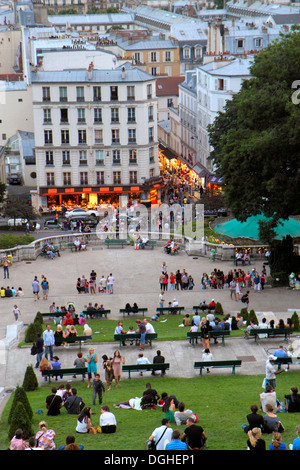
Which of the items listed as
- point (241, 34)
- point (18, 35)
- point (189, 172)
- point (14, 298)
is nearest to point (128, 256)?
point (14, 298)

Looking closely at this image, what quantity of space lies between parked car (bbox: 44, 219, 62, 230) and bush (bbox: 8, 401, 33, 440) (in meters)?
56.2

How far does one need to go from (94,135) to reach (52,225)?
37.5 ft

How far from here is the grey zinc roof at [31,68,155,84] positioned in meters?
85.2

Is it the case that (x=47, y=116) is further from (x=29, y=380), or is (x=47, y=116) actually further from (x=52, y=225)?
(x=29, y=380)

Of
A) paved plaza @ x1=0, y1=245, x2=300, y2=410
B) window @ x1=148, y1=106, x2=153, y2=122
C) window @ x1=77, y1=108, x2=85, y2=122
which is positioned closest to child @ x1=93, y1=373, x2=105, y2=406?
paved plaza @ x1=0, y1=245, x2=300, y2=410

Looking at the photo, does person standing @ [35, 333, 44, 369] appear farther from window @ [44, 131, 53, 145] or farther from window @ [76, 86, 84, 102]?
window @ [44, 131, 53, 145]

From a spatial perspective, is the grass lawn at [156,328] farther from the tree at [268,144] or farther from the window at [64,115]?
the window at [64,115]

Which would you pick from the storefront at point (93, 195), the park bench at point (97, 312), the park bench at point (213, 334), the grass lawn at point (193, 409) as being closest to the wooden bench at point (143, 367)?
the grass lawn at point (193, 409)

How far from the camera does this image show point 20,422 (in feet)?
81.4

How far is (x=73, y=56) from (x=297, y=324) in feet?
205

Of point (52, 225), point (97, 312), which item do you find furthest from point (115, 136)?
point (97, 312)

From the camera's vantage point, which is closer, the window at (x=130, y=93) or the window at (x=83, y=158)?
the window at (x=130, y=93)

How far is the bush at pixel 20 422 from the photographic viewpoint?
2478 cm

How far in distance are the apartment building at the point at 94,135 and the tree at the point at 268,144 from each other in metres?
35.7
